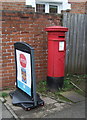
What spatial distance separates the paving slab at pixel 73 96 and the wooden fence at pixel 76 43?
4.60 ft

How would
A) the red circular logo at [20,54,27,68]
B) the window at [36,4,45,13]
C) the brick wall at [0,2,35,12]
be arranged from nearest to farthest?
1. the red circular logo at [20,54,27,68]
2. the brick wall at [0,2,35,12]
3. the window at [36,4,45,13]

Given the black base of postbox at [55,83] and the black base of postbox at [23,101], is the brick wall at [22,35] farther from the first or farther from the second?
the black base of postbox at [23,101]

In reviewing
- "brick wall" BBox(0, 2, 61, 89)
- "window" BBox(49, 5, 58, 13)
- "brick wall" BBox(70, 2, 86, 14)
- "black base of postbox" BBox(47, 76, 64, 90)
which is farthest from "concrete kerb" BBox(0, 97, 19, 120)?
"brick wall" BBox(70, 2, 86, 14)

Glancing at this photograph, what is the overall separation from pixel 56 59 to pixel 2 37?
1625 millimetres

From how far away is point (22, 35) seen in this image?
5215 millimetres

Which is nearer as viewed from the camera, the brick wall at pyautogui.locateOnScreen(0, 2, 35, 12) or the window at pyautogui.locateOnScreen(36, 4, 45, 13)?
the brick wall at pyautogui.locateOnScreen(0, 2, 35, 12)

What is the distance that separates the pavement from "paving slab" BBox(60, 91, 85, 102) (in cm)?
16

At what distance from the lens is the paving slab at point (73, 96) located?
4.52 m

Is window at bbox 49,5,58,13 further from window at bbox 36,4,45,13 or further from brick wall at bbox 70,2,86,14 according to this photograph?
brick wall at bbox 70,2,86,14

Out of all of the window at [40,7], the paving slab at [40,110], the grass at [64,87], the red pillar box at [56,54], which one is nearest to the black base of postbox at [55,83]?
the red pillar box at [56,54]

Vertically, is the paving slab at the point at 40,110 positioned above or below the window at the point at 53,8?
below

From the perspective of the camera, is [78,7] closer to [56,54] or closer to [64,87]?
[56,54]

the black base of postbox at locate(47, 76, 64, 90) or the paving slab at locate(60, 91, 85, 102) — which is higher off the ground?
the black base of postbox at locate(47, 76, 64, 90)

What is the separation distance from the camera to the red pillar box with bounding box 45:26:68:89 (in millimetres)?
4707
